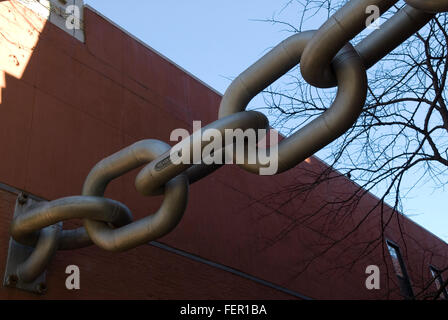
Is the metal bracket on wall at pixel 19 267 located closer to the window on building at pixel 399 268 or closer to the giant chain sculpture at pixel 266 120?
the giant chain sculpture at pixel 266 120

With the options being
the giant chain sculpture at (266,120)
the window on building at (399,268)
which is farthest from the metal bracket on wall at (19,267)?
the window on building at (399,268)

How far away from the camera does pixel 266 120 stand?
10.9 feet

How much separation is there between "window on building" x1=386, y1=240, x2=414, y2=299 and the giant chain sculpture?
10.2 metres

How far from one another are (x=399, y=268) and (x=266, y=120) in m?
11.5

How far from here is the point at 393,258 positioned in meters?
13.5

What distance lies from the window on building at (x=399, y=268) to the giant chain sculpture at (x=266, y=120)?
33.5 ft

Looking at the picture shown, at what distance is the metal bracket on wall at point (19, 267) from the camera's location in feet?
17.0

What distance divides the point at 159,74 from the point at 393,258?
830 centimetres

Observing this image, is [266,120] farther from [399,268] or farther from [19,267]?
[399,268]

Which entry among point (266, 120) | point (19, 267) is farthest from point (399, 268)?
point (266, 120)

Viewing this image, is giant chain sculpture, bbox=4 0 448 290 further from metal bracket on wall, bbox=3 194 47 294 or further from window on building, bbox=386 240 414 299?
window on building, bbox=386 240 414 299
